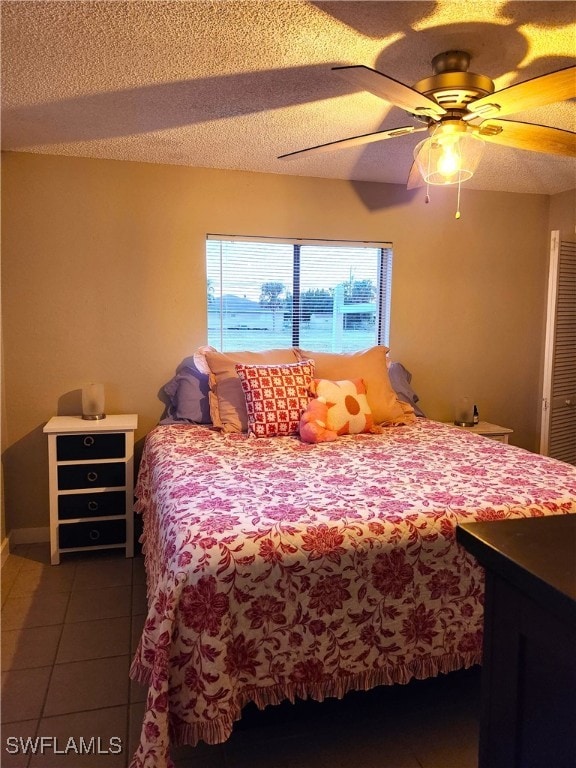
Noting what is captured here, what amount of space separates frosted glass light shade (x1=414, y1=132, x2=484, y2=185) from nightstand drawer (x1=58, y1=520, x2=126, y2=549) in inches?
93.2

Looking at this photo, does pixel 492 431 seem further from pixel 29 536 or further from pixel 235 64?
pixel 29 536

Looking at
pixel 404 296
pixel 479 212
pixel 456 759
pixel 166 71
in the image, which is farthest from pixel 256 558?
pixel 479 212

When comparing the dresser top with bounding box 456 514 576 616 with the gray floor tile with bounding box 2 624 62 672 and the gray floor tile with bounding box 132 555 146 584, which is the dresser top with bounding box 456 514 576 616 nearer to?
the gray floor tile with bounding box 2 624 62 672

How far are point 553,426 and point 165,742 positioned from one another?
2929 mm

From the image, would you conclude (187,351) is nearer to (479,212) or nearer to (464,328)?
(464,328)

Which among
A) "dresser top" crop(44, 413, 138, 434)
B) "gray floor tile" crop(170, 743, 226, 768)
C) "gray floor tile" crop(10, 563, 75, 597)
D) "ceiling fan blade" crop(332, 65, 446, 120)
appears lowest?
"gray floor tile" crop(10, 563, 75, 597)

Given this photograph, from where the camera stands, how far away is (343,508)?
5.32ft

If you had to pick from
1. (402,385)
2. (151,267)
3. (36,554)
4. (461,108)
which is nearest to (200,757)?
(36,554)

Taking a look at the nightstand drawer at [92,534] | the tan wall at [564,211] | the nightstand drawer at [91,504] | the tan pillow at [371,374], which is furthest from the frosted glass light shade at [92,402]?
the tan wall at [564,211]

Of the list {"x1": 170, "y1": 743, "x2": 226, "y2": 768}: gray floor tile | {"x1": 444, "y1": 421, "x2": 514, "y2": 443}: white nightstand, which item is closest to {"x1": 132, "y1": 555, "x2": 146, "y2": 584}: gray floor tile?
{"x1": 170, "y1": 743, "x2": 226, "y2": 768}: gray floor tile

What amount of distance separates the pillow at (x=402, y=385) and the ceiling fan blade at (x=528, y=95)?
72.2 inches

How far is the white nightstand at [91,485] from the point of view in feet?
9.03

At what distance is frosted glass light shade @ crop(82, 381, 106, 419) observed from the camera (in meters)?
2.92

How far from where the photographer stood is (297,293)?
348 centimetres
